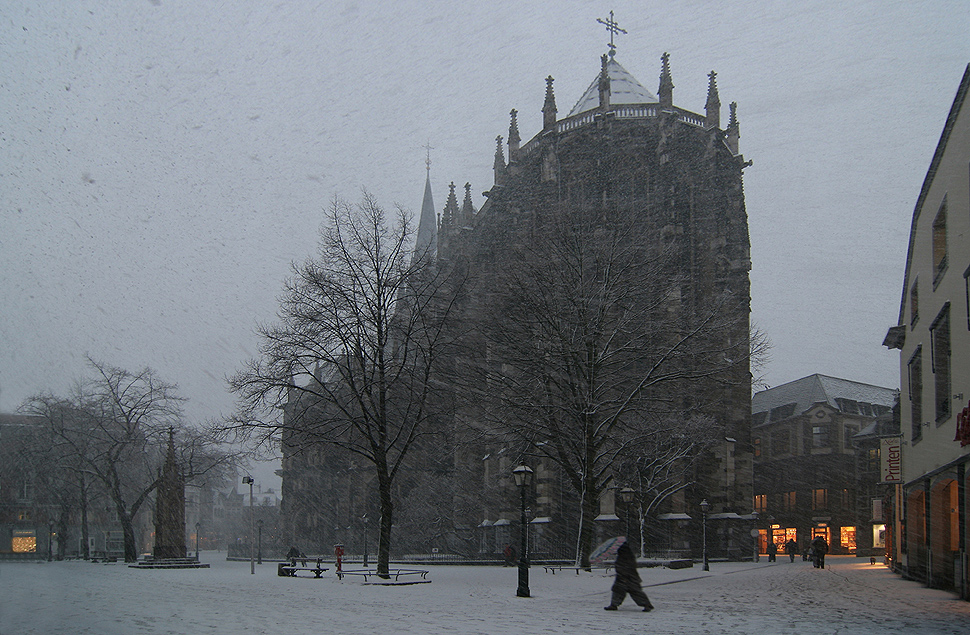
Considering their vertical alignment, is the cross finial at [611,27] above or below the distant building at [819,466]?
above

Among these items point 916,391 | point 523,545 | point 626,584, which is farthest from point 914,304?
point 626,584

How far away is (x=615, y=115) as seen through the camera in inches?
1966

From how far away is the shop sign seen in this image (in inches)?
1222

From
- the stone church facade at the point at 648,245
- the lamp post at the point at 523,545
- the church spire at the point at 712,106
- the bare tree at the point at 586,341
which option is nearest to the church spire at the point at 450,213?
the stone church facade at the point at 648,245

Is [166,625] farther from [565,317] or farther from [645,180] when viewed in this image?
[645,180]

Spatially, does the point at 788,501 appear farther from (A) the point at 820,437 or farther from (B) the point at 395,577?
(B) the point at 395,577

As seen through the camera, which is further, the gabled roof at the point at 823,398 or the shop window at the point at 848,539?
the gabled roof at the point at 823,398

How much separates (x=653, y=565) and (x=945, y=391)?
14874mm

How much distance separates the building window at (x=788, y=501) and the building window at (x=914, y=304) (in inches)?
1734

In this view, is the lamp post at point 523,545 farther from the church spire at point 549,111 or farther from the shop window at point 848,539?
the shop window at point 848,539

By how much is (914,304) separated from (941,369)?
5891 mm

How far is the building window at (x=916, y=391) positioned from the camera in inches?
1008

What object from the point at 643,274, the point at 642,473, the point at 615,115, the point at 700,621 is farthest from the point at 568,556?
the point at 700,621

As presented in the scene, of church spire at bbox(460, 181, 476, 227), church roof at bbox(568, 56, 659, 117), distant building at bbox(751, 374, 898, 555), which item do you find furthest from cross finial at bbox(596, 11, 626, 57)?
distant building at bbox(751, 374, 898, 555)
